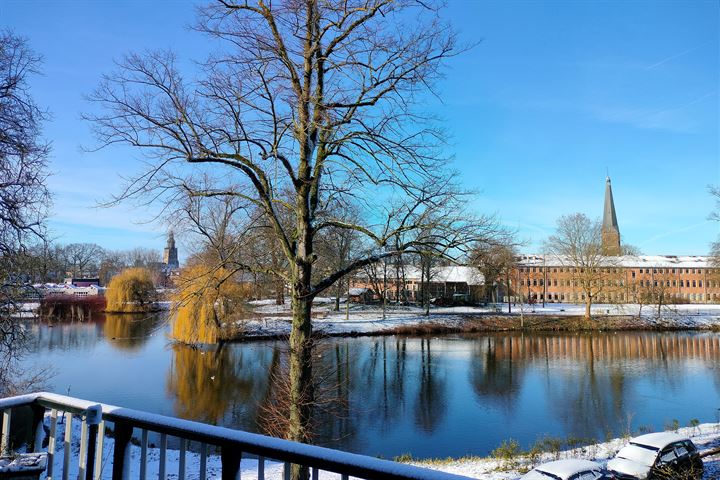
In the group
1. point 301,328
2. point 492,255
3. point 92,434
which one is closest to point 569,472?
point 492,255

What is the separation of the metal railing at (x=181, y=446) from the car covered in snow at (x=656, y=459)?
9501 mm

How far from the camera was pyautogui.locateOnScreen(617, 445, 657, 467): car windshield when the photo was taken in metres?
9.85

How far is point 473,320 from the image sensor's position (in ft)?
146

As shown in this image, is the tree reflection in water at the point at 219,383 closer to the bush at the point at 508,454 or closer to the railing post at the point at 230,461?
the bush at the point at 508,454

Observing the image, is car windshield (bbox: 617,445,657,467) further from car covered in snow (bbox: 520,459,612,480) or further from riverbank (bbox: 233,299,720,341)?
riverbank (bbox: 233,299,720,341)

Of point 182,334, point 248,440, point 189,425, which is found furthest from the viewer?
point 182,334

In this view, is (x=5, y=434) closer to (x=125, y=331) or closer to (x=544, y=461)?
(x=544, y=461)

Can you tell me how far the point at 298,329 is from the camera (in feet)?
24.1

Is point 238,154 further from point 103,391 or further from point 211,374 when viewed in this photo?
point 211,374

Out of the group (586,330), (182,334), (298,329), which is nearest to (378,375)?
(182,334)

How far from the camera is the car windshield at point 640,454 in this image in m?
9.85

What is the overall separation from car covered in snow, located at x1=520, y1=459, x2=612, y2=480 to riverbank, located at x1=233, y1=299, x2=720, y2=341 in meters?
28.1

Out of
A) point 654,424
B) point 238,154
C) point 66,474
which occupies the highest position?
point 238,154

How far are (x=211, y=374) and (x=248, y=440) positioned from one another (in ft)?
73.3
